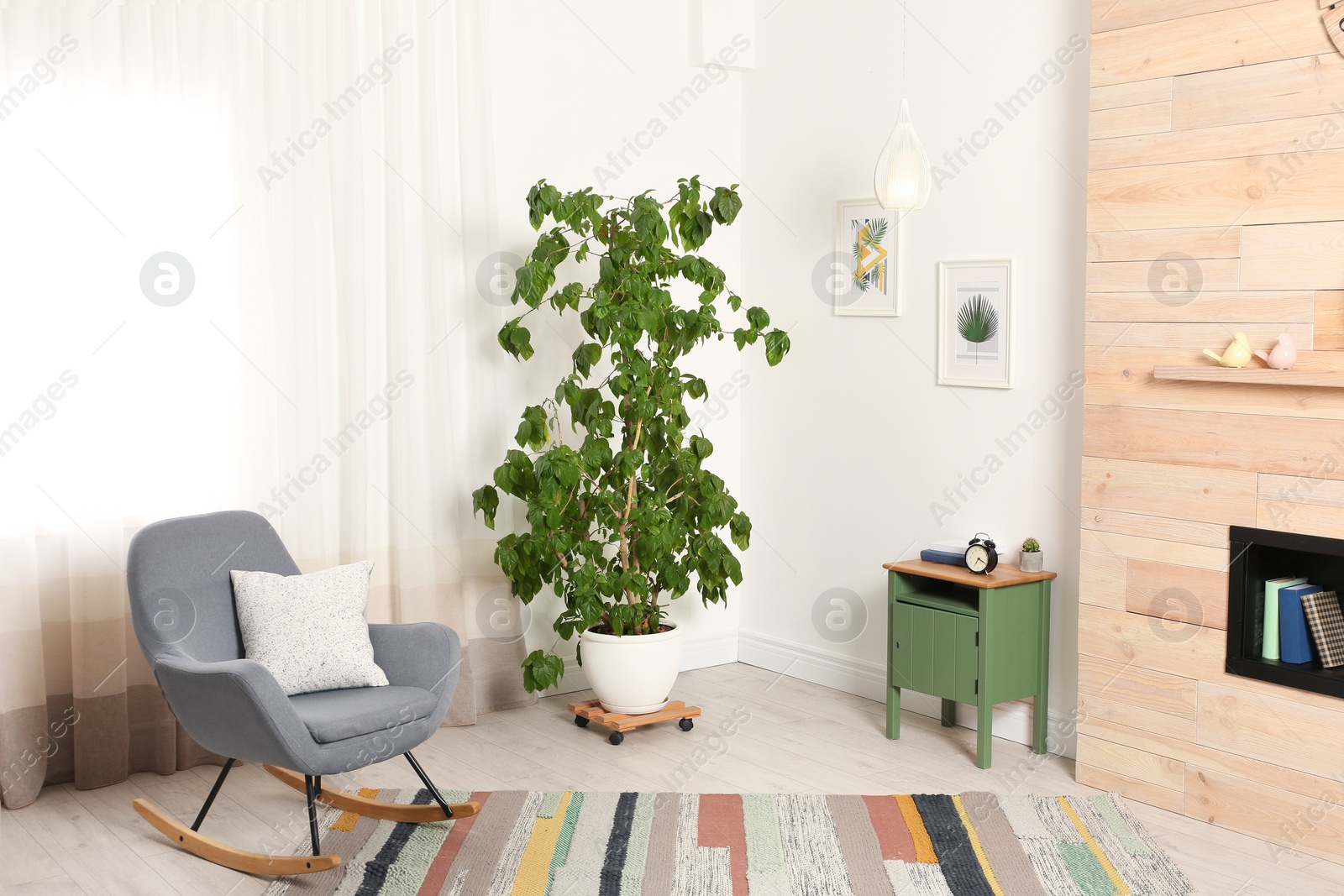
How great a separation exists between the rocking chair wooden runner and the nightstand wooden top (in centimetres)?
158

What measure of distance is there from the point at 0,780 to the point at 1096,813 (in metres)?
3.17

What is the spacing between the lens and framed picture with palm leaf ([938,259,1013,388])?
4012mm

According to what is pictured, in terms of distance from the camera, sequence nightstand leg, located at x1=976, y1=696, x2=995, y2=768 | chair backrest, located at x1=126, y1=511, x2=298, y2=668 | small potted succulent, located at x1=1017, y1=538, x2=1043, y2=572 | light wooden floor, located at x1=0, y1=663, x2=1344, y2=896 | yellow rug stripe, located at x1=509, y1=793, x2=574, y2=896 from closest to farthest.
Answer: yellow rug stripe, located at x1=509, y1=793, x2=574, y2=896
light wooden floor, located at x1=0, y1=663, x2=1344, y2=896
chair backrest, located at x1=126, y1=511, x2=298, y2=668
nightstand leg, located at x1=976, y1=696, x2=995, y2=768
small potted succulent, located at x1=1017, y1=538, x2=1043, y2=572

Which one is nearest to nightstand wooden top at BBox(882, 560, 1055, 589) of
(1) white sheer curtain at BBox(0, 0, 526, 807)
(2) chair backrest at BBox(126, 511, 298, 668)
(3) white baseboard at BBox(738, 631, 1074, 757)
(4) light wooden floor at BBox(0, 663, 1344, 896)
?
(3) white baseboard at BBox(738, 631, 1074, 757)

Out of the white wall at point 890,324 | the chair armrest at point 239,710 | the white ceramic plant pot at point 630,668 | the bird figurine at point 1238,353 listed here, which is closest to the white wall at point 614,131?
the white wall at point 890,324

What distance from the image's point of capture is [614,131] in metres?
4.66

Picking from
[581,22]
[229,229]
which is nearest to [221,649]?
[229,229]

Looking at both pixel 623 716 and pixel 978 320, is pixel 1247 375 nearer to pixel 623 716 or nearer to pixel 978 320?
pixel 978 320

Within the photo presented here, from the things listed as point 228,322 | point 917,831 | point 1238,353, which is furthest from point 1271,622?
point 228,322

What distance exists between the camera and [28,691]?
346cm

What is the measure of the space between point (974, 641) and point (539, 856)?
1.53m

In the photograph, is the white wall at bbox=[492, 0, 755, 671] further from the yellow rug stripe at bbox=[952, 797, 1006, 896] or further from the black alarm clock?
the yellow rug stripe at bbox=[952, 797, 1006, 896]

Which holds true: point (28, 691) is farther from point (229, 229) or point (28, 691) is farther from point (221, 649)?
point (229, 229)

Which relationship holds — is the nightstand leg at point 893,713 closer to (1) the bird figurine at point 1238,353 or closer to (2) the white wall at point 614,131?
(2) the white wall at point 614,131
